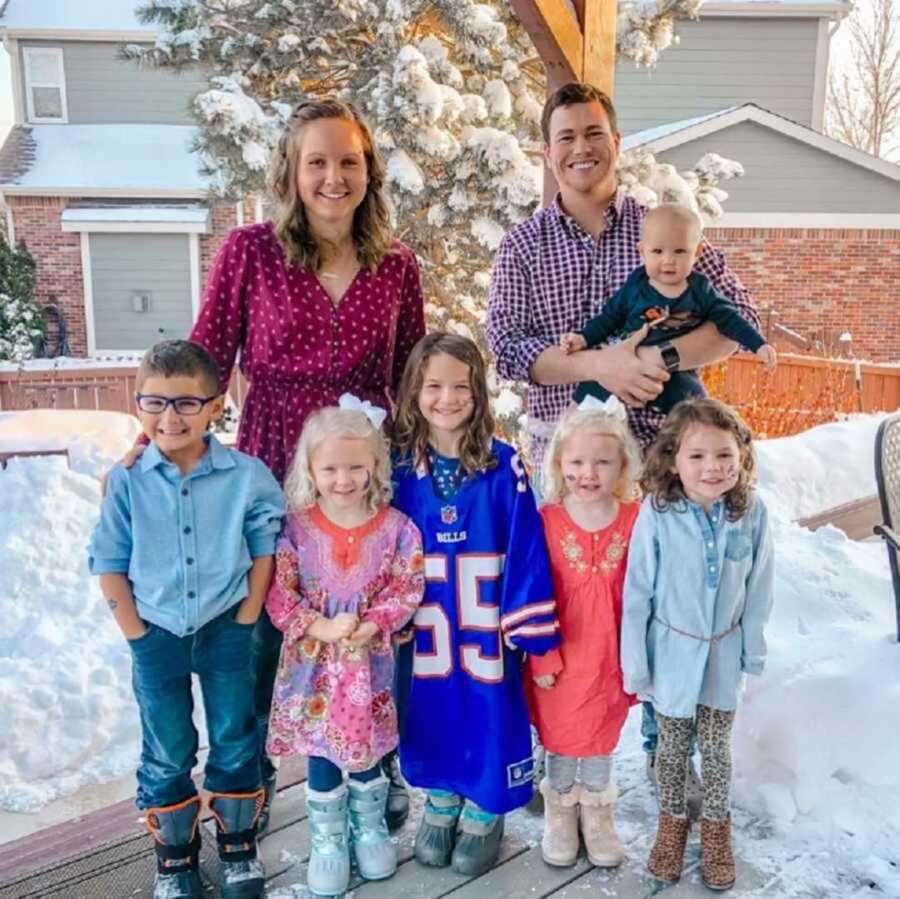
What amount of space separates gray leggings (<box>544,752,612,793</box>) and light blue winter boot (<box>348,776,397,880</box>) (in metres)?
0.43

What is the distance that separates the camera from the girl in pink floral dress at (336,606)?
218 cm

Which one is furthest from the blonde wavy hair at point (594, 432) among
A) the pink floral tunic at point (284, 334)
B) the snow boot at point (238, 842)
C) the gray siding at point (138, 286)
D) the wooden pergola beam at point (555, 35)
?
the gray siding at point (138, 286)

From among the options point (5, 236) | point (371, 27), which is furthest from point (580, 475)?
point (5, 236)

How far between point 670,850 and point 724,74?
546 inches

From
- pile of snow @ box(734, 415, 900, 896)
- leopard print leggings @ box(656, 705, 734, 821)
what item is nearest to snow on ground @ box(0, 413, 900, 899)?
pile of snow @ box(734, 415, 900, 896)

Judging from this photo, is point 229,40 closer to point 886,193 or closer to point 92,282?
point 92,282

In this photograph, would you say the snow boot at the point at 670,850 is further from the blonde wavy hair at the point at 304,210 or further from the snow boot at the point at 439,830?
the blonde wavy hair at the point at 304,210

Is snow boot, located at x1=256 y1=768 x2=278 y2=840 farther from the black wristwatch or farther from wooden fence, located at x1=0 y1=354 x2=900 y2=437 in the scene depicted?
wooden fence, located at x1=0 y1=354 x2=900 y2=437

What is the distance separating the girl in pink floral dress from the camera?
218 centimetres

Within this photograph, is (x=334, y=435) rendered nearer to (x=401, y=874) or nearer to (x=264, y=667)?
(x=264, y=667)

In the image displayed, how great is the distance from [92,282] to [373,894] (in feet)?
42.5

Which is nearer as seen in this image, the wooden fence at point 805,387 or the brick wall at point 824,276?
the wooden fence at point 805,387

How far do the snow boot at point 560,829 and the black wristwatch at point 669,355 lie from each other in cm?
109

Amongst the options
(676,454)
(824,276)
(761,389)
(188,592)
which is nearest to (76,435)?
(188,592)
